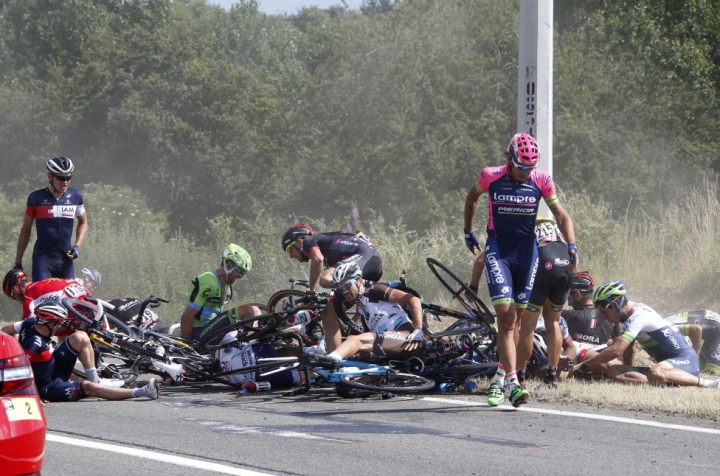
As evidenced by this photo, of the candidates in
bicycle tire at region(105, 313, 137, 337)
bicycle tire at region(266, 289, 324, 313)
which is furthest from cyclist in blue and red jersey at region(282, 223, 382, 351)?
bicycle tire at region(105, 313, 137, 337)

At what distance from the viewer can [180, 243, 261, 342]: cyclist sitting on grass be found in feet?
40.2

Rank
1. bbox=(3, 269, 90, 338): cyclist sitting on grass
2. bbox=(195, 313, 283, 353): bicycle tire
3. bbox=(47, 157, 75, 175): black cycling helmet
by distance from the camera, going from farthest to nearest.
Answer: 1. bbox=(47, 157, 75, 175): black cycling helmet
2. bbox=(195, 313, 283, 353): bicycle tire
3. bbox=(3, 269, 90, 338): cyclist sitting on grass

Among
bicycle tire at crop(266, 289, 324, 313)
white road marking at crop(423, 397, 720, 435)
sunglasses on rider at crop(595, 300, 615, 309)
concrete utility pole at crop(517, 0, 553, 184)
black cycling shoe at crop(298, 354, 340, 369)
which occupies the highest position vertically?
concrete utility pole at crop(517, 0, 553, 184)

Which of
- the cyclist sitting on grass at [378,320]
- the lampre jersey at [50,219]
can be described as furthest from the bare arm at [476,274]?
the lampre jersey at [50,219]

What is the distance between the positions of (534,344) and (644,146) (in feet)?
53.5

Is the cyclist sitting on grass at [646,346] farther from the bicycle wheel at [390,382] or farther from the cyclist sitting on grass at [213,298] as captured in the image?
the cyclist sitting on grass at [213,298]

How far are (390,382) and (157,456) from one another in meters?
3.14

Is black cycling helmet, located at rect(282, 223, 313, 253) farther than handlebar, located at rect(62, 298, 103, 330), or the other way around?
black cycling helmet, located at rect(282, 223, 313, 253)

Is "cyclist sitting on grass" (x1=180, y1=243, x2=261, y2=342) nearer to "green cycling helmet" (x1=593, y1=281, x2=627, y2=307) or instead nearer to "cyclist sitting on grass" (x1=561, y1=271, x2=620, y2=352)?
"cyclist sitting on grass" (x1=561, y1=271, x2=620, y2=352)

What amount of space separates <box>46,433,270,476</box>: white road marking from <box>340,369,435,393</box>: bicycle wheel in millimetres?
2623

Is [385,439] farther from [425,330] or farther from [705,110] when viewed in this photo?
[705,110]

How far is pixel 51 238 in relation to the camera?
42.1 feet

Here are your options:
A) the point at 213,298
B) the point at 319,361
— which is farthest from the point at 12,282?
the point at 319,361

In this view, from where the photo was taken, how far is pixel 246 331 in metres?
11.2
